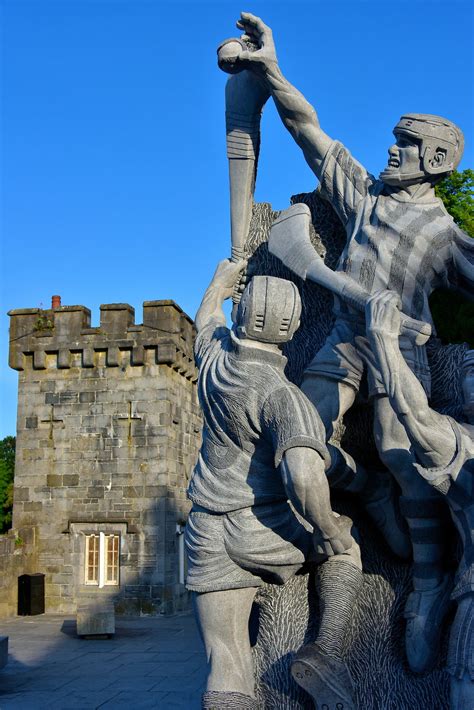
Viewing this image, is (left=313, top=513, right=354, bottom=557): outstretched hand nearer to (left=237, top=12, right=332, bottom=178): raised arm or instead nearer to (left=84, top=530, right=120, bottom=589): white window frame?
(left=237, top=12, right=332, bottom=178): raised arm

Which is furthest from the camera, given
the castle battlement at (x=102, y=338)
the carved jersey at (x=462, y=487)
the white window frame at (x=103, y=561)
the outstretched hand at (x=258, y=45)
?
the castle battlement at (x=102, y=338)

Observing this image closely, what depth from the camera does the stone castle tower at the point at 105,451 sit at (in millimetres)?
16484

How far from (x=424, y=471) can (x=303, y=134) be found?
2.01 metres

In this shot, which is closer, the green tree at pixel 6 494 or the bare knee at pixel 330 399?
the bare knee at pixel 330 399

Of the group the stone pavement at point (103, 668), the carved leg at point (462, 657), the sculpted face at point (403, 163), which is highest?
the sculpted face at point (403, 163)

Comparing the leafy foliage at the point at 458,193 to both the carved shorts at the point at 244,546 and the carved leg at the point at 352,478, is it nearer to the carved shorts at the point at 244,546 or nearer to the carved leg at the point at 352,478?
the carved leg at the point at 352,478

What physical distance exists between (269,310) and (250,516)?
874 mm

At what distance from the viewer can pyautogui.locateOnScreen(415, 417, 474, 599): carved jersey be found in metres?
3.23

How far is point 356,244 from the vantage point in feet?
13.4

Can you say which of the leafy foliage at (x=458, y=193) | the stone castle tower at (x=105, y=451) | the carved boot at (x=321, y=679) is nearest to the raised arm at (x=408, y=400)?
the carved boot at (x=321, y=679)

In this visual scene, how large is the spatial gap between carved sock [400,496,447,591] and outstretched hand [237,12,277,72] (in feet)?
7.58

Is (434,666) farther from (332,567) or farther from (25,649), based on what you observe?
(25,649)

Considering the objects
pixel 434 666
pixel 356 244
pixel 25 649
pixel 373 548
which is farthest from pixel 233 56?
pixel 25 649

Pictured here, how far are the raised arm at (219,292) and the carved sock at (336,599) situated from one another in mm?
1280
